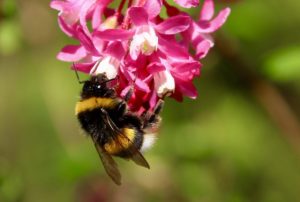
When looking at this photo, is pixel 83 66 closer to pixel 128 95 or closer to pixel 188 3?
pixel 128 95

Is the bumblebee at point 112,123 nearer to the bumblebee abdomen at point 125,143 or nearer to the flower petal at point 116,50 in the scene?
the bumblebee abdomen at point 125,143

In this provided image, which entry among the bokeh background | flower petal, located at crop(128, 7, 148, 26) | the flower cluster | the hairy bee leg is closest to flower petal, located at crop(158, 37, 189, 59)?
the flower cluster

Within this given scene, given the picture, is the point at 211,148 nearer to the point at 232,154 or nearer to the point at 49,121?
the point at 232,154

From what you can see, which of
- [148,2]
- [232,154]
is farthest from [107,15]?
[232,154]

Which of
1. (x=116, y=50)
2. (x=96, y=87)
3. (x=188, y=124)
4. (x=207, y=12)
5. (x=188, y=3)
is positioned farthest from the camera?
(x=188, y=124)

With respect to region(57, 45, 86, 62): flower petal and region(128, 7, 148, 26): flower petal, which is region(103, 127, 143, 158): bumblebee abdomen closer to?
region(57, 45, 86, 62): flower petal

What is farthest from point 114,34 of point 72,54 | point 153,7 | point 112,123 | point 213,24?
point 213,24
